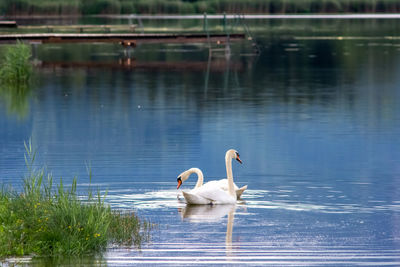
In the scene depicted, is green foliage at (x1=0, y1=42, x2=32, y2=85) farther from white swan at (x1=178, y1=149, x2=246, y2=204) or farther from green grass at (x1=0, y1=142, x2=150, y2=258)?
green grass at (x1=0, y1=142, x2=150, y2=258)

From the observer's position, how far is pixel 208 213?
14.0 m

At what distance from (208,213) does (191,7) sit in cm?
7764

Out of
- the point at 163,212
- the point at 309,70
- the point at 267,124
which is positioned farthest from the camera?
the point at 309,70

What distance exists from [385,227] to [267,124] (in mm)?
11378

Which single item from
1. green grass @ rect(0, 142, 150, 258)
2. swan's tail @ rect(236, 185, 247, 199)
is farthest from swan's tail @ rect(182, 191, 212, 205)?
green grass @ rect(0, 142, 150, 258)

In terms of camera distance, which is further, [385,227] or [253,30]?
[253,30]

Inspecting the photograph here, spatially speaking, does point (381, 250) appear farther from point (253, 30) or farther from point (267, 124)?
point (253, 30)

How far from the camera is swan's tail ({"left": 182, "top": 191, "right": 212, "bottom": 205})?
14251mm

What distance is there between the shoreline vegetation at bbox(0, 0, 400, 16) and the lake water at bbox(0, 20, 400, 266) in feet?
127

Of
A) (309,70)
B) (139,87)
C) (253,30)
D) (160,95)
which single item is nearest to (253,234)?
(160,95)

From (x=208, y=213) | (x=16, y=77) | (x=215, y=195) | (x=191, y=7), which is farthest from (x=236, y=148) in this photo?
(x=191, y=7)

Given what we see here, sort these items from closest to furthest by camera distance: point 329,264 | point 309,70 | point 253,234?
point 329,264
point 253,234
point 309,70

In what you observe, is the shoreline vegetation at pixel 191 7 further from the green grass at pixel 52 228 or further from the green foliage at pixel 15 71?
the green grass at pixel 52 228

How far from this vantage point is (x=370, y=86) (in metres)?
34.5
